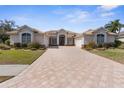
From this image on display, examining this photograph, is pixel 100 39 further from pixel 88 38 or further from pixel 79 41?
pixel 79 41

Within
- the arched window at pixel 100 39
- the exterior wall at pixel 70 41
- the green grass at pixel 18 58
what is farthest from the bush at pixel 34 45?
the green grass at pixel 18 58

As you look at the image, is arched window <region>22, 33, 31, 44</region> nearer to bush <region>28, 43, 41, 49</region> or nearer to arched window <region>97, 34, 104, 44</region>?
bush <region>28, 43, 41, 49</region>

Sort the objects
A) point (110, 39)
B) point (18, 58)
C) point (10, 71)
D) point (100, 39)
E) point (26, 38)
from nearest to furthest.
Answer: point (10, 71), point (18, 58), point (26, 38), point (100, 39), point (110, 39)

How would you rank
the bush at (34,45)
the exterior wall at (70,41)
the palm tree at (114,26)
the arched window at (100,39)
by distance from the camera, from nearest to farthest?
1. the bush at (34,45)
2. the arched window at (100,39)
3. the exterior wall at (70,41)
4. the palm tree at (114,26)

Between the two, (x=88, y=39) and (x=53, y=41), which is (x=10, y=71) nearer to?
(x=88, y=39)

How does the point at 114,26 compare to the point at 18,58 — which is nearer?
the point at 18,58

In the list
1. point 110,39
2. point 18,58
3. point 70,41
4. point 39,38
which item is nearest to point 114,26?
point 70,41

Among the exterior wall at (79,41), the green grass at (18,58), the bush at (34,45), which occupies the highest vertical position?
the exterior wall at (79,41)

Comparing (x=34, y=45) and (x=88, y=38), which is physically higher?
(x=88, y=38)

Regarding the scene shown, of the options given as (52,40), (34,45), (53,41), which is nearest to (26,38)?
(34,45)

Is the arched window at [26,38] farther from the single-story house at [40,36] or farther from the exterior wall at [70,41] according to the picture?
the exterior wall at [70,41]

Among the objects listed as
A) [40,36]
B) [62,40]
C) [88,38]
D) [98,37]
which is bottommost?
[62,40]

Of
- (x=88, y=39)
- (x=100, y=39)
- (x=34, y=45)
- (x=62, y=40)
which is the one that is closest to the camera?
(x=34, y=45)
